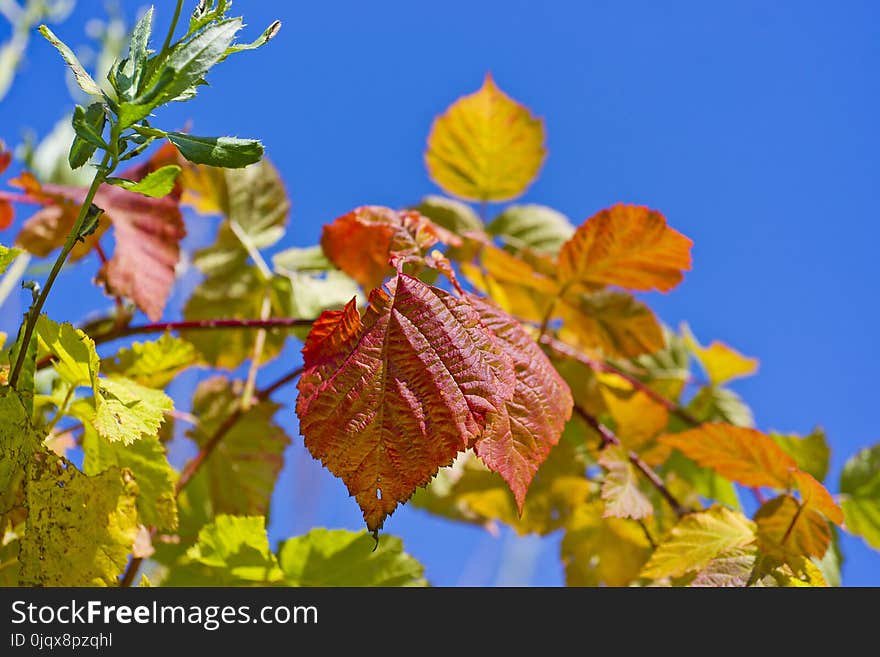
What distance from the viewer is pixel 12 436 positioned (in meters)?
0.38

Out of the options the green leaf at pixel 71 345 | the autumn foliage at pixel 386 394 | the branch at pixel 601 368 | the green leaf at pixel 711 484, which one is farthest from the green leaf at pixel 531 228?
the green leaf at pixel 71 345

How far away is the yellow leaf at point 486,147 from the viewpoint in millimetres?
741

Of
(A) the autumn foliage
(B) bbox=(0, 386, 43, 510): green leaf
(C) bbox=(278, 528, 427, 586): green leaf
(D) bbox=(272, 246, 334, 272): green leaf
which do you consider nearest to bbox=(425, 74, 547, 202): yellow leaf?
(A) the autumn foliage

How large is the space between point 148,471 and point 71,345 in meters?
0.09

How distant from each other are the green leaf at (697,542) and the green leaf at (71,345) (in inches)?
13.3

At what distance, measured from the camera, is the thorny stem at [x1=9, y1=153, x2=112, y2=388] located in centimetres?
33

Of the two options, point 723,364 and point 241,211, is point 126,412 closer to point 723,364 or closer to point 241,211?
point 241,211

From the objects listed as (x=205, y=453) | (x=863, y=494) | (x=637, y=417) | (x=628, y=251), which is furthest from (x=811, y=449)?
(x=205, y=453)
